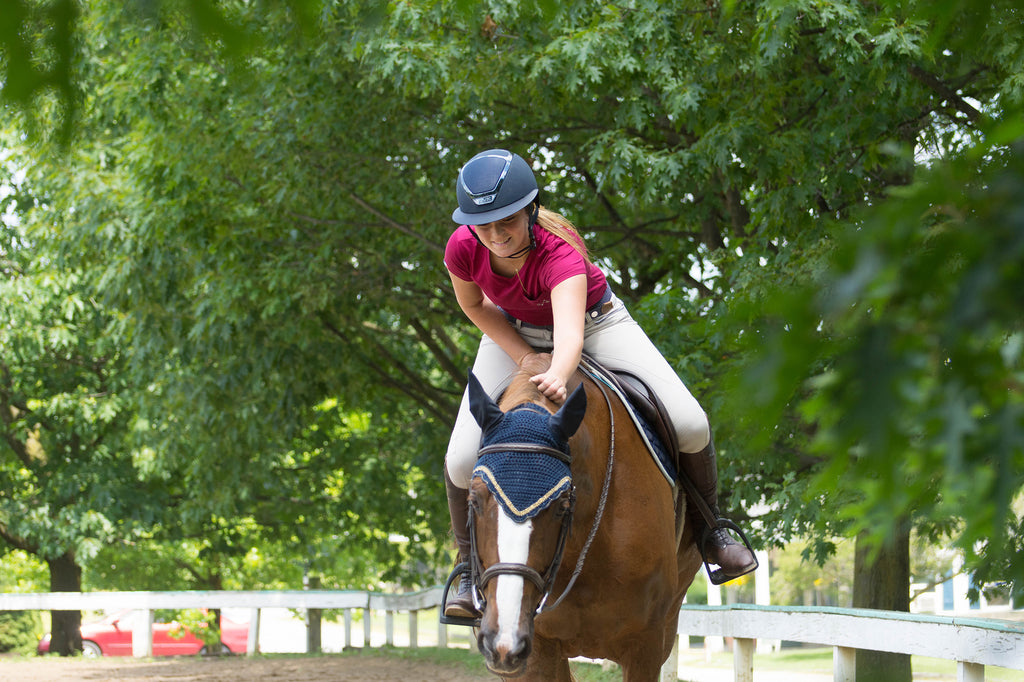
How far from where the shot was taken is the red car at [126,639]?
1992cm

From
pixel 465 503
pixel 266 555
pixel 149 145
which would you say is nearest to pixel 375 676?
pixel 149 145

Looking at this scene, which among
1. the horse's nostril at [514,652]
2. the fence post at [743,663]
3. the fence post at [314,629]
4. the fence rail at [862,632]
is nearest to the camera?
the horse's nostril at [514,652]

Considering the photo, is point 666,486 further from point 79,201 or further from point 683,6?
point 79,201

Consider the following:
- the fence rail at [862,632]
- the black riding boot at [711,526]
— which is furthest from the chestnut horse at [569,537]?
the fence rail at [862,632]

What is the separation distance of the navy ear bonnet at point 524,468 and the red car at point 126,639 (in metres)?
16.7

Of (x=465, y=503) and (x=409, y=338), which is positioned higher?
(x=409, y=338)

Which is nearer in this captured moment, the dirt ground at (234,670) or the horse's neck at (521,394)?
the horse's neck at (521,394)

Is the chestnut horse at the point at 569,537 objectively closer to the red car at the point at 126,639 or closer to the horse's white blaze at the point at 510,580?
the horse's white blaze at the point at 510,580

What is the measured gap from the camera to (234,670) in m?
Result: 13.3

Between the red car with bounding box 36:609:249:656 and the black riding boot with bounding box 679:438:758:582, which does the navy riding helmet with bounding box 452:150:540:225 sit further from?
the red car with bounding box 36:609:249:656

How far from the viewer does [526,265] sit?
176 inches

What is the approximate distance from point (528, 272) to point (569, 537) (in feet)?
4.00

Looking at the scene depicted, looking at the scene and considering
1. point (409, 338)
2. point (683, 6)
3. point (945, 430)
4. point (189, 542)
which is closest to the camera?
point (945, 430)

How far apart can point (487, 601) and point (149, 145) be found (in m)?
10.7
